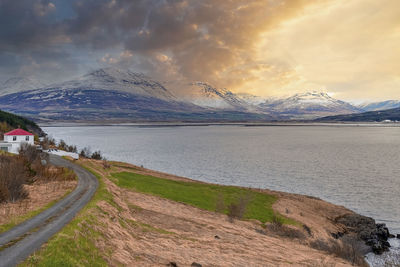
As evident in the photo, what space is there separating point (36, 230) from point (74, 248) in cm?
463

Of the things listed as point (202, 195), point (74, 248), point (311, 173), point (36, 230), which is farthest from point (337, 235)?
point (311, 173)

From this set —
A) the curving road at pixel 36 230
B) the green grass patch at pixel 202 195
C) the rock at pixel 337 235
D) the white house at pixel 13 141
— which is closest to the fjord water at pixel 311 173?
the rock at pixel 337 235

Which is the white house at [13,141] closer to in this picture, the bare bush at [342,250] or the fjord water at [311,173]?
the fjord water at [311,173]

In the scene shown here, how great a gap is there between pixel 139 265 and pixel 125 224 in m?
7.65

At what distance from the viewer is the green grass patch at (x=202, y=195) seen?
4022 cm

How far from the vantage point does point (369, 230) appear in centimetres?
3862

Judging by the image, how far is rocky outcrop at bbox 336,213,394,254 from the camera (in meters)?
35.9

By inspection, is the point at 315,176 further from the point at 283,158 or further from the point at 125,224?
the point at 125,224

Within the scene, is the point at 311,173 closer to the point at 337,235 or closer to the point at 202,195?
the point at 337,235

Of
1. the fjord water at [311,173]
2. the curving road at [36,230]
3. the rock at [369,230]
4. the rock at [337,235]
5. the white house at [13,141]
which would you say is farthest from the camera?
the white house at [13,141]

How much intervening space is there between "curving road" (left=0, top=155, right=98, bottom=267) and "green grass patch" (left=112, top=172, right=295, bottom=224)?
565 inches

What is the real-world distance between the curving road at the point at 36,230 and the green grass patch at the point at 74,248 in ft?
2.46

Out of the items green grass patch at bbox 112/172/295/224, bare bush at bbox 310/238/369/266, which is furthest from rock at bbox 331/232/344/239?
green grass patch at bbox 112/172/295/224

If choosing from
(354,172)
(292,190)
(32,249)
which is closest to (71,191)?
(32,249)
